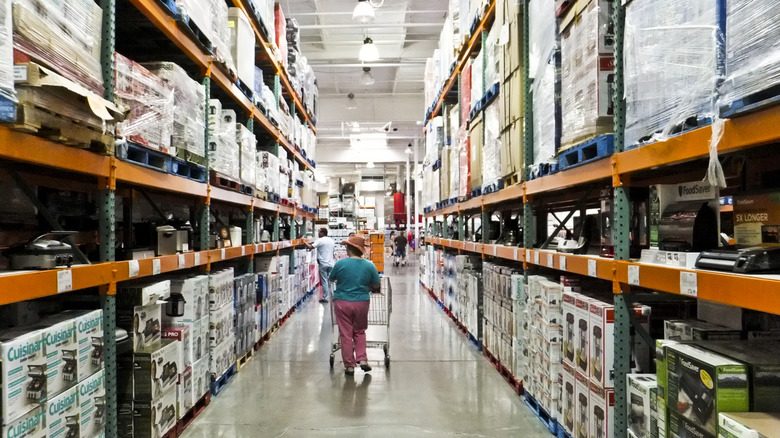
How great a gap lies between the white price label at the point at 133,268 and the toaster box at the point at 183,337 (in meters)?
0.85

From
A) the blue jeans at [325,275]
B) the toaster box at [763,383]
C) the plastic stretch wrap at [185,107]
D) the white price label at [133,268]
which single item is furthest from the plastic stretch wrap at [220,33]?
the blue jeans at [325,275]

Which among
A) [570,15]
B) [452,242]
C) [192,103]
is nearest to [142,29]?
[192,103]

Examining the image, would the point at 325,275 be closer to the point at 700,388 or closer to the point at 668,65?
the point at 668,65

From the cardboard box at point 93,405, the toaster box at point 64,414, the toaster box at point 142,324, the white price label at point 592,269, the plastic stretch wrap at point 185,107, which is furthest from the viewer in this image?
the plastic stretch wrap at point 185,107

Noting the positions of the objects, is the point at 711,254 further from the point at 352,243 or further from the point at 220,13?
the point at 220,13

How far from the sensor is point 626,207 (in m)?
2.92

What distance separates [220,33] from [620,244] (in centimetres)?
417

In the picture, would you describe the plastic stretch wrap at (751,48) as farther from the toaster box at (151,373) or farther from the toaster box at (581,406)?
the toaster box at (151,373)

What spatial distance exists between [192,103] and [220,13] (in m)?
1.22

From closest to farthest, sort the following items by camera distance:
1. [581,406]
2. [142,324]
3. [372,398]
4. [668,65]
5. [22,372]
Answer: [22,372], [668,65], [581,406], [142,324], [372,398]

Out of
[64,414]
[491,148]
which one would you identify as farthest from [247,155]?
[64,414]

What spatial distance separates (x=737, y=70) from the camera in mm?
1923

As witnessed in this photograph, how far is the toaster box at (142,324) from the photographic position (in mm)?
3375

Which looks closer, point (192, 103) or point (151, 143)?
point (151, 143)
